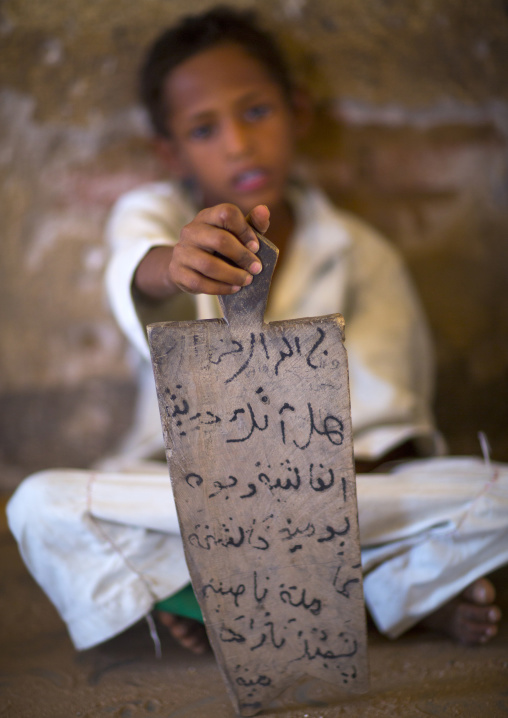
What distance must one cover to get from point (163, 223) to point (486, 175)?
2.22 ft

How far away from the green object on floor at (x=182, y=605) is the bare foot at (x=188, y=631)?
0.01 meters

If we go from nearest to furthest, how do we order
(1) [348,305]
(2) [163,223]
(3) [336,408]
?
1. (3) [336,408]
2. (2) [163,223]
3. (1) [348,305]

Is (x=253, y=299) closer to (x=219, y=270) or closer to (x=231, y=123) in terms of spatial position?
(x=219, y=270)

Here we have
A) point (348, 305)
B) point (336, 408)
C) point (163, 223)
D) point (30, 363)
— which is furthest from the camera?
point (30, 363)

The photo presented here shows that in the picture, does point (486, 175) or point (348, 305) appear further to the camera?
point (486, 175)

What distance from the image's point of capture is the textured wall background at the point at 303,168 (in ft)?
3.90

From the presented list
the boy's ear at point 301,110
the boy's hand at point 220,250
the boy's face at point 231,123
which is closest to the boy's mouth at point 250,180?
the boy's face at point 231,123

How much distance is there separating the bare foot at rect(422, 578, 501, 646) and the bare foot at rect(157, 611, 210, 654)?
0.98ft

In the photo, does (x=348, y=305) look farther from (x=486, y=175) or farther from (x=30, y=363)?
(x=30, y=363)

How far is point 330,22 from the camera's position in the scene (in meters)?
1.20

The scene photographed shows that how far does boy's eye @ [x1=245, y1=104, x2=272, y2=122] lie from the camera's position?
41.0 inches

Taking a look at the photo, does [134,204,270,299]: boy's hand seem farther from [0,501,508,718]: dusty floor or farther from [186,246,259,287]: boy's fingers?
[0,501,508,718]: dusty floor

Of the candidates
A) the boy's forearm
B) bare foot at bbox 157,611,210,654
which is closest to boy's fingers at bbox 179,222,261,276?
the boy's forearm

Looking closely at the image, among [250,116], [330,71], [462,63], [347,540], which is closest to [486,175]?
[462,63]
